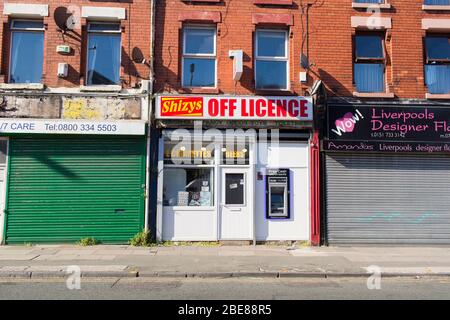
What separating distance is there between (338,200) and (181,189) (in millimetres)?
4769

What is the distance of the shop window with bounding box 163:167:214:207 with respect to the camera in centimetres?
1336

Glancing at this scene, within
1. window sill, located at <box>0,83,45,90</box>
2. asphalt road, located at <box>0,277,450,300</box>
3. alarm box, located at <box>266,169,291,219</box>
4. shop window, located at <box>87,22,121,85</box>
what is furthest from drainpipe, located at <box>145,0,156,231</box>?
asphalt road, located at <box>0,277,450,300</box>

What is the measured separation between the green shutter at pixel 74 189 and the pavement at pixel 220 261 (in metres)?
0.56

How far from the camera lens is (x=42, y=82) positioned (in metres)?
13.2

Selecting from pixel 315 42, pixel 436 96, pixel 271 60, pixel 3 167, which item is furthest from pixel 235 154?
pixel 3 167

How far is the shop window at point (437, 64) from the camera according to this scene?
46.2 ft

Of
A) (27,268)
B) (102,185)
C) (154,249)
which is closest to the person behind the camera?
(27,268)

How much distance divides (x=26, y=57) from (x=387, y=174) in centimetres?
1160

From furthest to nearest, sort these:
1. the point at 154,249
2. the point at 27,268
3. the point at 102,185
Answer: the point at 102,185 → the point at 154,249 → the point at 27,268

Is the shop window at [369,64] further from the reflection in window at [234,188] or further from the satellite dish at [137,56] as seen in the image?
the satellite dish at [137,56]

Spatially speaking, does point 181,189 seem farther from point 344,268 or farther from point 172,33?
point 344,268

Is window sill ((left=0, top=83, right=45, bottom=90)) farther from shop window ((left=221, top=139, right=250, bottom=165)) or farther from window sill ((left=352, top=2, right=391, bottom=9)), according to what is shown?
window sill ((left=352, top=2, right=391, bottom=9))

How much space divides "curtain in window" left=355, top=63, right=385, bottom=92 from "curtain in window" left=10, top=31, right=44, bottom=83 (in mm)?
9797

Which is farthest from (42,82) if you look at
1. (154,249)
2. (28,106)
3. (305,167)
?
(305,167)
